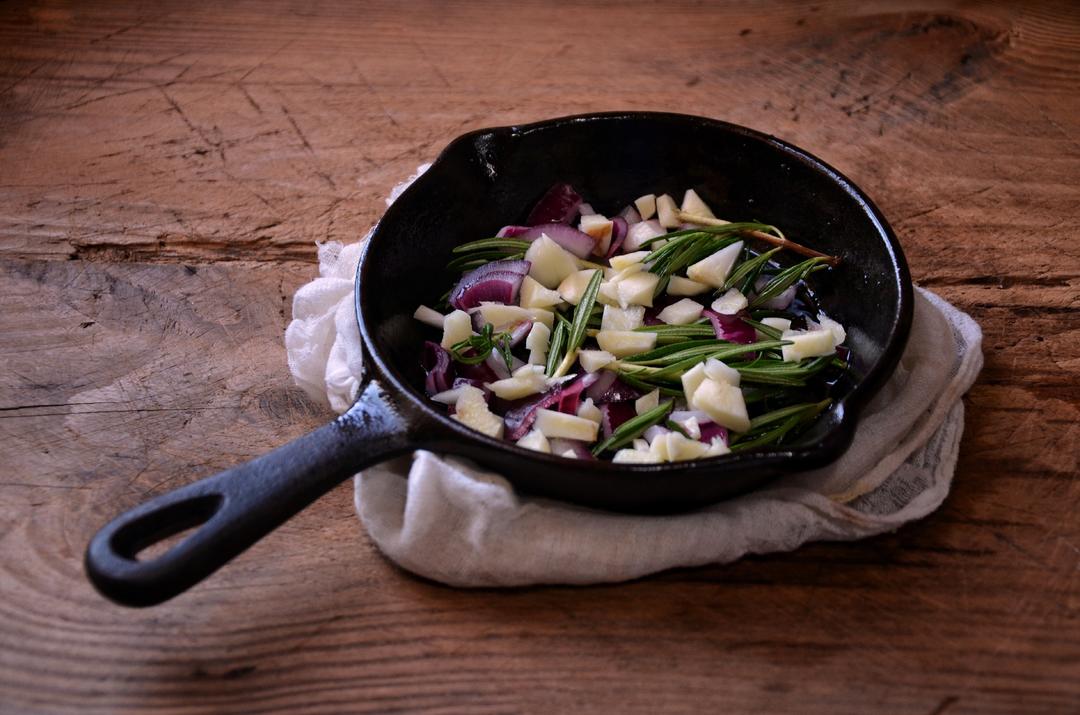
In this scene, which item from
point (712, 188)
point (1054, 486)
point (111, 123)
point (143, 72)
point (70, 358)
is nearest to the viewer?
point (1054, 486)

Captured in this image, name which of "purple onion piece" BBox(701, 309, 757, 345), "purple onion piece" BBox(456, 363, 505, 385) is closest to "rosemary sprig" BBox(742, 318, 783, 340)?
Answer: "purple onion piece" BBox(701, 309, 757, 345)

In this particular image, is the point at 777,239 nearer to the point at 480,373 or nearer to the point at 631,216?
the point at 631,216

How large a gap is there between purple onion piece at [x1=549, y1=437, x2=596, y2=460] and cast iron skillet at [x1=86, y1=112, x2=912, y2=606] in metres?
0.07

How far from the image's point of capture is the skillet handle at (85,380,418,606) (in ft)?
3.34

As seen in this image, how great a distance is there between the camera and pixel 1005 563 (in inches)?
48.0

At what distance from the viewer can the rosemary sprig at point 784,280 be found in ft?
4.64

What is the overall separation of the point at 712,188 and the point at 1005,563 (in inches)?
26.3

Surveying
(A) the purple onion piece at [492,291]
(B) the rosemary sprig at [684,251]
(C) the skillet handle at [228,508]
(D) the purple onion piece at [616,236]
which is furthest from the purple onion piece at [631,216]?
(C) the skillet handle at [228,508]

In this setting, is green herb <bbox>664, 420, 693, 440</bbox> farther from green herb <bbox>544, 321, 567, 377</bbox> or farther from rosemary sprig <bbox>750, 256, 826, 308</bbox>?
rosemary sprig <bbox>750, 256, 826, 308</bbox>

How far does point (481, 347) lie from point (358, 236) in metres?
0.44

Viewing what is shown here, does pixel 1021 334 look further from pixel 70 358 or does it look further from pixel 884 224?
pixel 70 358

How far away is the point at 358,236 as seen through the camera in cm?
170

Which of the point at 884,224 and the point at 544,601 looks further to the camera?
the point at 884,224

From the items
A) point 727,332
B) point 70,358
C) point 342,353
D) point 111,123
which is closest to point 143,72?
point 111,123
